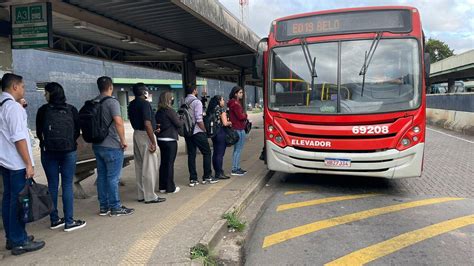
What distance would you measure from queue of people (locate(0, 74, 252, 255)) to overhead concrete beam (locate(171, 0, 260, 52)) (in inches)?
55.6

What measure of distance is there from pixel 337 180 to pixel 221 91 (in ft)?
151

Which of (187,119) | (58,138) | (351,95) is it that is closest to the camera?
(58,138)

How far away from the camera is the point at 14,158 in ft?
12.8

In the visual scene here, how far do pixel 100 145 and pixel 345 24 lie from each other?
14.6 ft

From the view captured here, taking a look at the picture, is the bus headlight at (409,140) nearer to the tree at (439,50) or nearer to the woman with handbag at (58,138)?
the woman with handbag at (58,138)

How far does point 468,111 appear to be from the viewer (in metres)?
17.6

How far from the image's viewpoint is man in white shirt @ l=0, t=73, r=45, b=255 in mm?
3859

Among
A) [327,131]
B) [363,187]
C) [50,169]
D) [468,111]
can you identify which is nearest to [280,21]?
[327,131]

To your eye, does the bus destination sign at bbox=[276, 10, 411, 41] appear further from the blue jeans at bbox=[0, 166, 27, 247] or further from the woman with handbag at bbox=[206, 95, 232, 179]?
the blue jeans at bbox=[0, 166, 27, 247]

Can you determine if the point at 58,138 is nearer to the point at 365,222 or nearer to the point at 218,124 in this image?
the point at 218,124

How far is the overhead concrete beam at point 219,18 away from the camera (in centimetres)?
645

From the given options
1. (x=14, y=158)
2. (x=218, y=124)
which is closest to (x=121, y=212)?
(x=14, y=158)

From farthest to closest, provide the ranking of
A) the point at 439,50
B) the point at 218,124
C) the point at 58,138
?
the point at 439,50 → the point at 218,124 → the point at 58,138

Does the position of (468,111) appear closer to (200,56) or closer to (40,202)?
(200,56)
